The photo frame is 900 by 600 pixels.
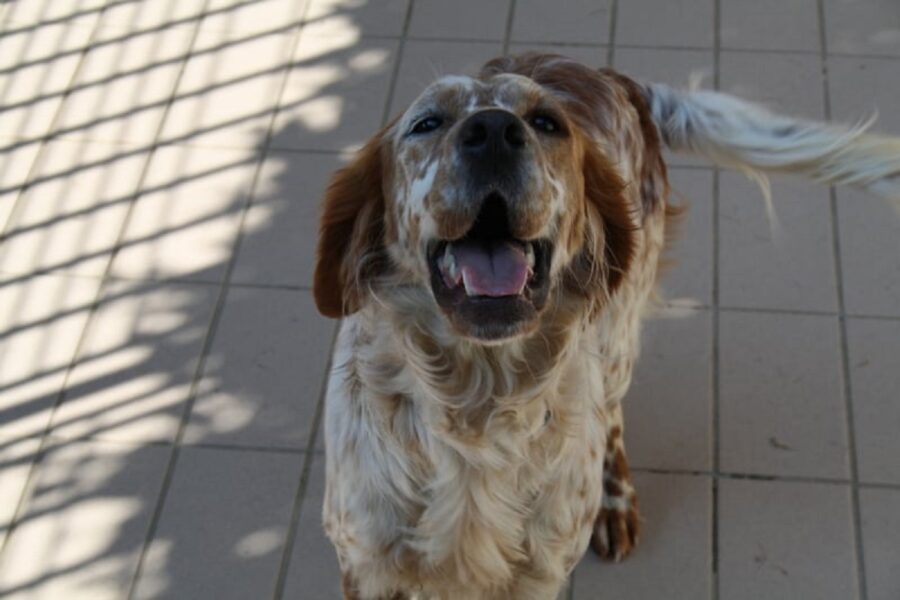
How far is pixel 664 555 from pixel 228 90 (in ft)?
7.11

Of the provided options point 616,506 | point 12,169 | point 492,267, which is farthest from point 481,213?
point 12,169

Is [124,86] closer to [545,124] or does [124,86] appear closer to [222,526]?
[222,526]

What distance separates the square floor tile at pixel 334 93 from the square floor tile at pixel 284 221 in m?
0.08

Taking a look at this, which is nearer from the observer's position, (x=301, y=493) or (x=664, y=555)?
(x=664, y=555)

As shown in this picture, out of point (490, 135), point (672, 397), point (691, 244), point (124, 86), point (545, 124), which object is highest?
point (490, 135)

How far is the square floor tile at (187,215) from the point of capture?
3.91 m

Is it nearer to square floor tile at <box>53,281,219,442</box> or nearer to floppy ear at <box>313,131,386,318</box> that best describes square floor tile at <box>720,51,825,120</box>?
square floor tile at <box>53,281,219,442</box>

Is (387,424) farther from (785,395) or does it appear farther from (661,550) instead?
(785,395)

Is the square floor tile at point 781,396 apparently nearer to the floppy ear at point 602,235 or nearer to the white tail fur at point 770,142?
the white tail fur at point 770,142

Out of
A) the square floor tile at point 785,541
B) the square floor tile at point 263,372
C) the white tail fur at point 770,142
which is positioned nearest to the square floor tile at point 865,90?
the white tail fur at point 770,142

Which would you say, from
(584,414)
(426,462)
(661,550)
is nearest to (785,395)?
(661,550)

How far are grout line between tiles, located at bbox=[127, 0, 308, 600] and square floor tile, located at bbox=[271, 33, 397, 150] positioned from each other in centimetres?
3

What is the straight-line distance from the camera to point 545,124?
2.47 meters

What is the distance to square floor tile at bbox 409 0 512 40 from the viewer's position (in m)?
4.43
